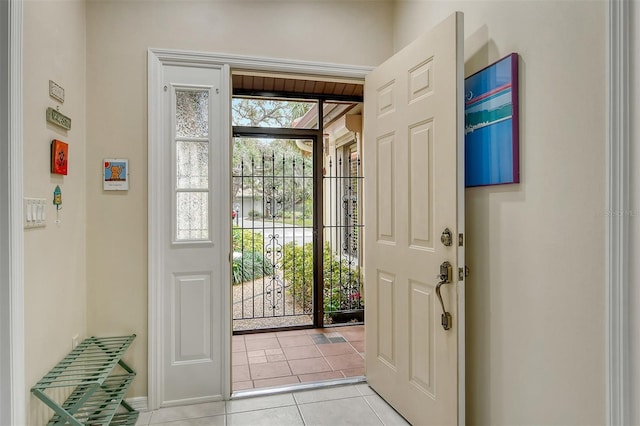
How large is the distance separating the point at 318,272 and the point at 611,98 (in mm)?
3000

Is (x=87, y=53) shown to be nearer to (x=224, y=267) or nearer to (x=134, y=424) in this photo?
(x=224, y=267)

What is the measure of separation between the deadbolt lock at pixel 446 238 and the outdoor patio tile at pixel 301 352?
72.5 inches

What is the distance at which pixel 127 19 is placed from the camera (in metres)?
2.21

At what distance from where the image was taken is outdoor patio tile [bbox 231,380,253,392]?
2533 millimetres

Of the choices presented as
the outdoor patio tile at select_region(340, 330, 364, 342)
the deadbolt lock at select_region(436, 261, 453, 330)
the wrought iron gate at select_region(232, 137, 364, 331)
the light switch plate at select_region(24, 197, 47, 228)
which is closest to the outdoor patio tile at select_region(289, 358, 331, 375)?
the outdoor patio tile at select_region(340, 330, 364, 342)

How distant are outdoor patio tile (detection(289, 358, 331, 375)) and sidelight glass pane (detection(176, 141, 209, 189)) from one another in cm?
160

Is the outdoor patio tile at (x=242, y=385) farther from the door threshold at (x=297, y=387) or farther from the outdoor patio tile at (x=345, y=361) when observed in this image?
the outdoor patio tile at (x=345, y=361)

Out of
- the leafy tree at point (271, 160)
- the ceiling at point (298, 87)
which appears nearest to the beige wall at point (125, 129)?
the ceiling at point (298, 87)

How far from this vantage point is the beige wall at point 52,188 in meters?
1.61

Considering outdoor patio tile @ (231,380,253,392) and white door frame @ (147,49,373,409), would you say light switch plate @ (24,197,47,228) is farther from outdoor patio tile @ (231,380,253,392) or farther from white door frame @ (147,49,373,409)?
outdoor patio tile @ (231,380,253,392)

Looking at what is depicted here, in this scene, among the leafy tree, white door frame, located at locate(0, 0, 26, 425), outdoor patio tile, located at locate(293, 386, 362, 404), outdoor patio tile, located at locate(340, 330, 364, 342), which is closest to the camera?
white door frame, located at locate(0, 0, 26, 425)

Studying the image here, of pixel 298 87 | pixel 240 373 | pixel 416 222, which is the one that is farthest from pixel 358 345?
pixel 298 87

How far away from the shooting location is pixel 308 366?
114 inches

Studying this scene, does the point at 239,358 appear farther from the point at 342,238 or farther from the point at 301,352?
the point at 342,238
